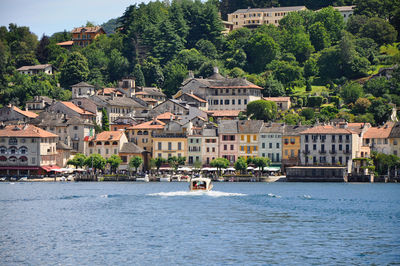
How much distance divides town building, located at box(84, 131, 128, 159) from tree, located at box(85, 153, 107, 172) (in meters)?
3.60

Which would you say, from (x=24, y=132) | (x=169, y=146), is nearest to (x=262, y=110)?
(x=169, y=146)

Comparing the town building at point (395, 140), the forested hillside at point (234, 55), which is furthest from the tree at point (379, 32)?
the town building at point (395, 140)

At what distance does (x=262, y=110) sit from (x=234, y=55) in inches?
1515

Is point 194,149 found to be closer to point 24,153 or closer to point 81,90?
point 24,153

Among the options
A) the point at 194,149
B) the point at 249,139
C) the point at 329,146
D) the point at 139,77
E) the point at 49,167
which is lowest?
the point at 49,167

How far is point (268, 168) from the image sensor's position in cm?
11369

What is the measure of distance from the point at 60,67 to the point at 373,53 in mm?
57905

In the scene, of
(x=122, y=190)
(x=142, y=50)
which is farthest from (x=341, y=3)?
(x=122, y=190)

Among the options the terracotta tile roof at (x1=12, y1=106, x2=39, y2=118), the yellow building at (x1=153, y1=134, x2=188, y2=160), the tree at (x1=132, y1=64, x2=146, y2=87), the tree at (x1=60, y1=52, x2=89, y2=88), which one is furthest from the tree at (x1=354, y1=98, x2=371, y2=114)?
the tree at (x1=60, y1=52, x2=89, y2=88)

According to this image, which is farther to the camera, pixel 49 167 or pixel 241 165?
pixel 49 167

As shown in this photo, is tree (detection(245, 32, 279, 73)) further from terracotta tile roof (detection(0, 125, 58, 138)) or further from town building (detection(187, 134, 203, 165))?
terracotta tile roof (detection(0, 125, 58, 138))

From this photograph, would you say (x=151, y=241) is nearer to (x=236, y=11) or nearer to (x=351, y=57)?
(x=351, y=57)

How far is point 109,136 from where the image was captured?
402 feet

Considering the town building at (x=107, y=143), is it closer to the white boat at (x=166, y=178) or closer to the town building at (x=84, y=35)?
the white boat at (x=166, y=178)
